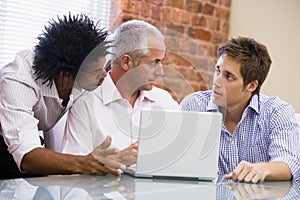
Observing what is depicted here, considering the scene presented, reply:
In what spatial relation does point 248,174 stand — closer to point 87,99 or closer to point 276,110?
point 276,110

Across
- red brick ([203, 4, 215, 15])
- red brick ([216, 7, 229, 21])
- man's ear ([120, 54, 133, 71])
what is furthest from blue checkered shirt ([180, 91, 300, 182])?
red brick ([216, 7, 229, 21])

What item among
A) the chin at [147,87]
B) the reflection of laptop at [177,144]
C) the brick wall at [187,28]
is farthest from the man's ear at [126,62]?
the brick wall at [187,28]

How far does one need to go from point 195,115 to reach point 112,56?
2.14ft

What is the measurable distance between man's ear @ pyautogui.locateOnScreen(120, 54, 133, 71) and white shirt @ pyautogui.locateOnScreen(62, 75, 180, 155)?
87mm

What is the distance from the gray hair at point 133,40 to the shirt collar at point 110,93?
0.30ft

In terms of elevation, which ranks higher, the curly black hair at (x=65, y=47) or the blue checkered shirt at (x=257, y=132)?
the curly black hair at (x=65, y=47)

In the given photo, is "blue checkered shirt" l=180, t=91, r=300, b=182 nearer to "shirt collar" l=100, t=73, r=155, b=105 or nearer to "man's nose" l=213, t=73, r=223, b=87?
"man's nose" l=213, t=73, r=223, b=87

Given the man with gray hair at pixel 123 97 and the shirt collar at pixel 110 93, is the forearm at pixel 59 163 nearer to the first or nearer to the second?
the man with gray hair at pixel 123 97

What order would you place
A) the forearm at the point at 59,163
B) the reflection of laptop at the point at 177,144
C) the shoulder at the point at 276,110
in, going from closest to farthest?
the reflection of laptop at the point at 177,144 < the forearm at the point at 59,163 < the shoulder at the point at 276,110

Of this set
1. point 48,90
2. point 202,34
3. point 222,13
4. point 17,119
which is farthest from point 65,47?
point 222,13

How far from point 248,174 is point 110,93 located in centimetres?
66

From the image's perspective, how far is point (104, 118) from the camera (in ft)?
6.09

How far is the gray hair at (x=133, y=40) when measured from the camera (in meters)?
1.81

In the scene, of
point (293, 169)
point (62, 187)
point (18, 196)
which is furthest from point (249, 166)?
point (18, 196)
